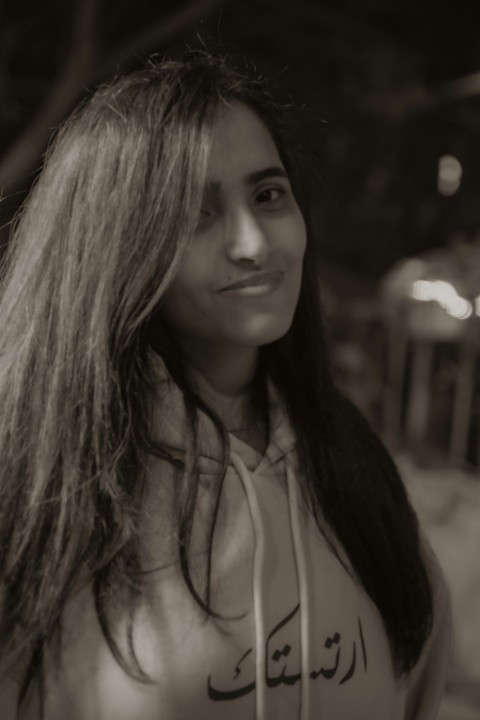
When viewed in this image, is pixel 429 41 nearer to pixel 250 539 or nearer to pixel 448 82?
pixel 448 82

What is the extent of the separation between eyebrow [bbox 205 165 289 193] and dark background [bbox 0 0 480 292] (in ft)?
7.76

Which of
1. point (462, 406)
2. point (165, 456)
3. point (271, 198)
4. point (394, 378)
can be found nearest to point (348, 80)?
point (394, 378)

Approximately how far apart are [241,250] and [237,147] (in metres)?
0.13

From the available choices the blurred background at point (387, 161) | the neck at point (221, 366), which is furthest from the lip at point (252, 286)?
the blurred background at point (387, 161)

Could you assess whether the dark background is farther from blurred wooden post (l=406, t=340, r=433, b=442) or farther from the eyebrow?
the eyebrow

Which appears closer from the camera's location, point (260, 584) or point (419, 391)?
point (260, 584)

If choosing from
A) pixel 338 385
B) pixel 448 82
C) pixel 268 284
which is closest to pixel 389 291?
pixel 448 82

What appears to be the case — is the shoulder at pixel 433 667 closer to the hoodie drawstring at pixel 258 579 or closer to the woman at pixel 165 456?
the woman at pixel 165 456

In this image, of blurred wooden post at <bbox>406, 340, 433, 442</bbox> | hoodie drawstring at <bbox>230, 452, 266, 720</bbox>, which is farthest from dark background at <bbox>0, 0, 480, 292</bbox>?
hoodie drawstring at <bbox>230, 452, 266, 720</bbox>

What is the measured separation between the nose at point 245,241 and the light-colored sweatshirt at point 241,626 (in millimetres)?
192

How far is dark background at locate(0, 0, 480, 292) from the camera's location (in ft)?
12.2

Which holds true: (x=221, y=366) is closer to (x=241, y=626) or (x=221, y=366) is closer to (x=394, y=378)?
(x=241, y=626)

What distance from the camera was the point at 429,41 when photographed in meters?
4.48

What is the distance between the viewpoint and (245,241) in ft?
3.59
